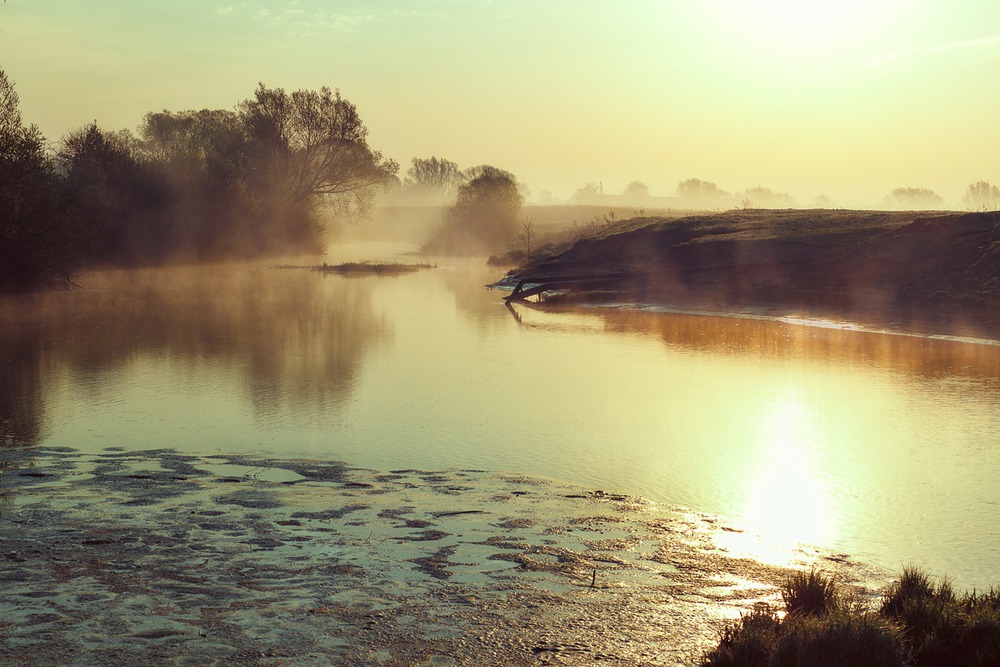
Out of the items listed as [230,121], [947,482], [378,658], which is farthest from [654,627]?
[230,121]

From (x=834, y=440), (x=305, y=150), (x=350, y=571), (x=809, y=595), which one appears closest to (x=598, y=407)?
(x=834, y=440)

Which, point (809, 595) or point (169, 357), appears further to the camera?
point (169, 357)

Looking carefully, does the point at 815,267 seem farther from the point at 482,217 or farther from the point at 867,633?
the point at 482,217

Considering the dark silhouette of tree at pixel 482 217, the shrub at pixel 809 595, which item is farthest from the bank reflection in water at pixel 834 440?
the dark silhouette of tree at pixel 482 217

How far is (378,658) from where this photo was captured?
7586 mm

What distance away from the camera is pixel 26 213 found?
41.2 meters

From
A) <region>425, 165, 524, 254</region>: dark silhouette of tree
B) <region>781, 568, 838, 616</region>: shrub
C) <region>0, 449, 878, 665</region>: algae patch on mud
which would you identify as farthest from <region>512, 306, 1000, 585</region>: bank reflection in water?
<region>425, 165, 524, 254</region>: dark silhouette of tree

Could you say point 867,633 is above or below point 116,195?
below

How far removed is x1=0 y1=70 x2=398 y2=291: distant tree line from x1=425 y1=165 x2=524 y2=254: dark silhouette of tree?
13012mm

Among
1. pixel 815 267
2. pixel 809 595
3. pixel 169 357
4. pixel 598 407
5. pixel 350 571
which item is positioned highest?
pixel 815 267

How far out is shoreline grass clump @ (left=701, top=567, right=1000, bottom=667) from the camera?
7.36m

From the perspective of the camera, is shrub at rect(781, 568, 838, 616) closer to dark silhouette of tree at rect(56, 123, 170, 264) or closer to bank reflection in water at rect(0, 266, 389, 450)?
bank reflection in water at rect(0, 266, 389, 450)

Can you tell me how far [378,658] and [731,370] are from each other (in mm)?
20689

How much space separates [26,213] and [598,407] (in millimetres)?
31497
